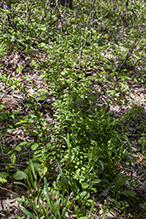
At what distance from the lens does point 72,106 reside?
2262mm

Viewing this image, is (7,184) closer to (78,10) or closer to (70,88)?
(70,88)

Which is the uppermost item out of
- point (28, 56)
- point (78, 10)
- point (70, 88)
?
point (78, 10)

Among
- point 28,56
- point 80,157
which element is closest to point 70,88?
point 80,157

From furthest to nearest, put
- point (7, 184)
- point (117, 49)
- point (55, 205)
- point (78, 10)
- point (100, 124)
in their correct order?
point (78, 10), point (117, 49), point (100, 124), point (7, 184), point (55, 205)

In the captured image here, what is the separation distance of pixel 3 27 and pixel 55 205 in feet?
13.0

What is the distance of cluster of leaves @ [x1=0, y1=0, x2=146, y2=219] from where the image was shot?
62.9 inches

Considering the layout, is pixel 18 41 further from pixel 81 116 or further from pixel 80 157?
pixel 80 157

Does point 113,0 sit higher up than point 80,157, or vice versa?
point 113,0

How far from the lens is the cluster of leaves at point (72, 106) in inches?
62.9

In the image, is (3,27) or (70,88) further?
(3,27)

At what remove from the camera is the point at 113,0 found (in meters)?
6.25

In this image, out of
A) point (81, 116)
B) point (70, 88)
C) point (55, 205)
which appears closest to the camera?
point (55, 205)

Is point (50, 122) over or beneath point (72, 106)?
beneath

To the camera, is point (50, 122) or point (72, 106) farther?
point (50, 122)
